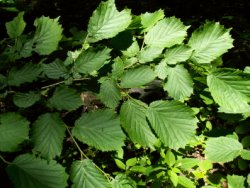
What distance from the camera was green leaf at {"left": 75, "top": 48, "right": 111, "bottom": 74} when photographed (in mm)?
1213

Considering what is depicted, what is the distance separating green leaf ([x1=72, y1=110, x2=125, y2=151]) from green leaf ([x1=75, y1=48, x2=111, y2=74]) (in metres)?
0.20

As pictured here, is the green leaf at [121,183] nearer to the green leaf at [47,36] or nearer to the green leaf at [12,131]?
the green leaf at [12,131]

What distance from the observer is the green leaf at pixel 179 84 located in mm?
1257

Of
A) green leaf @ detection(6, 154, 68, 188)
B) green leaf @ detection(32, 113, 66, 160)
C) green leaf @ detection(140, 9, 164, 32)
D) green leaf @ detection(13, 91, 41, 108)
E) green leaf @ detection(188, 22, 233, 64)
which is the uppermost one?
green leaf @ detection(140, 9, 164, 32)

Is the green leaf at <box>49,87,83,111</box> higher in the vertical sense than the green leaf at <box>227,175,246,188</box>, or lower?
higher

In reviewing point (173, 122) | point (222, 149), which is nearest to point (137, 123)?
point (173, 122)

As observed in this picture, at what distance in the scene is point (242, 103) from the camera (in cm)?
121

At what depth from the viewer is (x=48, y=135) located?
106 centimetres

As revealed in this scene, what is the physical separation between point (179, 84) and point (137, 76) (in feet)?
0.63

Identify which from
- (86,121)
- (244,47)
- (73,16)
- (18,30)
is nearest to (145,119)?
(86,121)

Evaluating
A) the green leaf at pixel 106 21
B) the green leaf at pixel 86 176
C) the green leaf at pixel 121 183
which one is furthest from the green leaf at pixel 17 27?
the green leaf at pixel 121 183

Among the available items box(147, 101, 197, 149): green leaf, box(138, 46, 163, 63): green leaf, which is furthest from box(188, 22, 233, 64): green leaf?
box(147, 101, 197, 149): green leaf

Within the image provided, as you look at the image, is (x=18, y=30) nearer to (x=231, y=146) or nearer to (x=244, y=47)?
(x=231, y=146)

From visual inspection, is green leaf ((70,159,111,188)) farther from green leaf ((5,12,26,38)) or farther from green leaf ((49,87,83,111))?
green leaf ((5,12,26,38))
